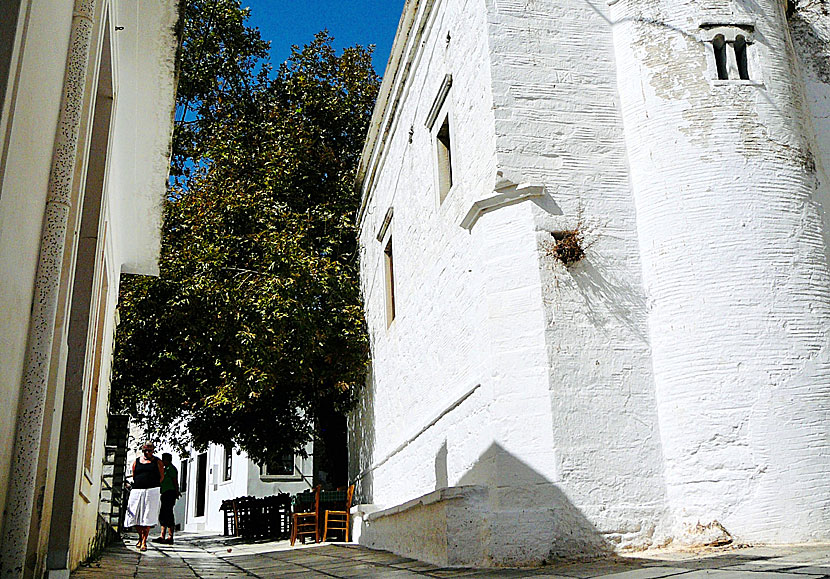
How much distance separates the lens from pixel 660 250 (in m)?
7.02

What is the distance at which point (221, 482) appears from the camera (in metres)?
26.5

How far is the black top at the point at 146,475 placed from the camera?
11.4m

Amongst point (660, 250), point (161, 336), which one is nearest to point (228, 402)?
point (161, 336)

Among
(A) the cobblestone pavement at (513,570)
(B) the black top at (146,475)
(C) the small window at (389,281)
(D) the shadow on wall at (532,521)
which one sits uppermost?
(C) the small window at (389,281)

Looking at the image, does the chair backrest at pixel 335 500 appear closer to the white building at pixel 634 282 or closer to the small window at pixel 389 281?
the small window at pixel 389 281

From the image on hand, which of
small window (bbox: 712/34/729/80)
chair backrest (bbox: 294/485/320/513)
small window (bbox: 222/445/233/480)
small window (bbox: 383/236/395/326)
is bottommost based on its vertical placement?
chair backrest (bbox: 294/485/320/513)

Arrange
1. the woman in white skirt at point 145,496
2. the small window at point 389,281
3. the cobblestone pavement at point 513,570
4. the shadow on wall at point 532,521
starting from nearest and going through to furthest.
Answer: the cobblestone pavement at point 513,570 → the shadow on wall at point 532,521 → the woman in white skirt at point 145,496 → the small window at point 389,281

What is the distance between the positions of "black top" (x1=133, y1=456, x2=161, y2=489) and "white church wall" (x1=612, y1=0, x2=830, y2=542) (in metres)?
7.77

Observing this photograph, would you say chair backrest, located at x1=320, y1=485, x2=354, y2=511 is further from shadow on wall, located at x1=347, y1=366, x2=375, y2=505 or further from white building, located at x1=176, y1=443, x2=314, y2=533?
white building, located at x1=176, y1=443, x2=314, y2=533

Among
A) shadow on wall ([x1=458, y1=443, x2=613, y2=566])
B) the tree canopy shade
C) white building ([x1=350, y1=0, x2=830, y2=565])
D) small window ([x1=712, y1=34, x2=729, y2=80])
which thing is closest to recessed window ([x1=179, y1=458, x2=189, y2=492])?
the tree canopy shade

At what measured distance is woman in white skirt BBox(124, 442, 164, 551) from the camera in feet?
36.8

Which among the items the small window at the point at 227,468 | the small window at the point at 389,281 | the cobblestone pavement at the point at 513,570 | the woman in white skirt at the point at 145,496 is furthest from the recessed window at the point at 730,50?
the small window at the point at 227,468

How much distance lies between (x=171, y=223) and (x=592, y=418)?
9792mm

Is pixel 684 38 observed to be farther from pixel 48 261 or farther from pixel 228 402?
pixel 228 402
